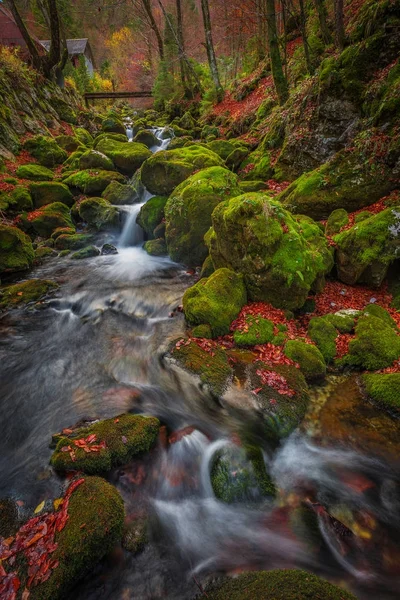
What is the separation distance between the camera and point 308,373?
4.79 metres

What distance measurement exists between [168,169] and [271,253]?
237 inches

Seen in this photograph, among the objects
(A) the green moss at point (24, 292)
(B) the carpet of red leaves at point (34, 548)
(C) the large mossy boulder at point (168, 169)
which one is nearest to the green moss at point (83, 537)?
(B) the carpet of red leaves at point (34, 548)

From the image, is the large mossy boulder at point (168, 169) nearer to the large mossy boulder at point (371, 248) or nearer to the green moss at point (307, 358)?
the large mossy boulder at point (371, 248)

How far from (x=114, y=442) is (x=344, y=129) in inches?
404

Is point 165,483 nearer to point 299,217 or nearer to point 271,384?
point 271,384

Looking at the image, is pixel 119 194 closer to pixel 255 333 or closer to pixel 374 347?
pixel 255 333

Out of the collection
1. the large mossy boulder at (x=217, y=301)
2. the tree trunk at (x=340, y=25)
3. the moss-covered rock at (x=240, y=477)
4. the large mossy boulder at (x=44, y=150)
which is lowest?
the moss-covered rock at (x=240, y=477)

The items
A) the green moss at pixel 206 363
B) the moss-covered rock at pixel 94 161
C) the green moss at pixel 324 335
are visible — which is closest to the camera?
the green moss at pixel 206 363

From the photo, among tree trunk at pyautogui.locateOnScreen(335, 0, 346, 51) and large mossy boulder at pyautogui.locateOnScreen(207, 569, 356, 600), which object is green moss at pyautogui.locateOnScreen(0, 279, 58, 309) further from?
tree trunk at pyautogui.locateOnScreen(335, 0, 346, 51)

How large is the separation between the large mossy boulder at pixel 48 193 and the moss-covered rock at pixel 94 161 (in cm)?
264

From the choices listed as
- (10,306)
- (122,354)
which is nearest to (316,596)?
→ (122,354)

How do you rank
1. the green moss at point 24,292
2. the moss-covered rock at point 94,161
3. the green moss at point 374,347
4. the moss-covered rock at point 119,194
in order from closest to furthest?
the green moss at point 374,347 → the green moss at point 24,292 → the moss-covered rock at point 119,194 → the moss-covered rock at point 94,161

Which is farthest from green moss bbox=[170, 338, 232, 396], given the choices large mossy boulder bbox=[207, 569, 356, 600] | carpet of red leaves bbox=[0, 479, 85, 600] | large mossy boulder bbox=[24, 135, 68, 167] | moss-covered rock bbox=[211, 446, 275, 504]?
large mossy boulder bbox=[24, 135, 68, 167]

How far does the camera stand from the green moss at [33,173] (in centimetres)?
1323
